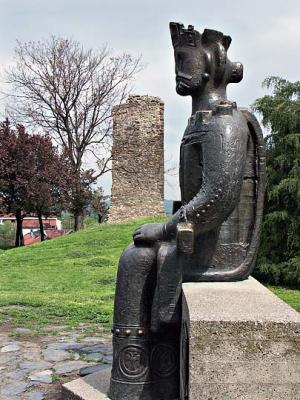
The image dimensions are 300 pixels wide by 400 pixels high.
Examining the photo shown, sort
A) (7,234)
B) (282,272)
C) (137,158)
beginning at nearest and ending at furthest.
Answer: (282,272)
(137,158)
(7,234)

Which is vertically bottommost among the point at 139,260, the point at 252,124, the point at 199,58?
the point at 139,260

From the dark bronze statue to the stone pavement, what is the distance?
4.14 feet

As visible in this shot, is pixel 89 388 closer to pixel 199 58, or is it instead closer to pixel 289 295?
pixel 199 58

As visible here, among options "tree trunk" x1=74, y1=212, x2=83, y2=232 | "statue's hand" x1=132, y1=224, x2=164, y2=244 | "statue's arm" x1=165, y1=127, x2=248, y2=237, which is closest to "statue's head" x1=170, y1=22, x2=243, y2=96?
"statue's arm" x1=165, y1=127, x2=248, y2=237

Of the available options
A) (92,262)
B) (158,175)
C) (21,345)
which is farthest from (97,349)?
(158,175)

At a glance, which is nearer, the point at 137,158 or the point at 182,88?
the point at 182,88

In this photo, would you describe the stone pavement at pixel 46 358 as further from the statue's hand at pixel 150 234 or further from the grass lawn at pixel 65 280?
the statue's hand at pixel 150 234

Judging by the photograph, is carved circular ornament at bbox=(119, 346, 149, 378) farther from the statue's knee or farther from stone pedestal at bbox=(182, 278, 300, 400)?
stone pedestal at bbox=(182, 278, 300, 400)

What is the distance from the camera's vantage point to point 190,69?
2.86 m

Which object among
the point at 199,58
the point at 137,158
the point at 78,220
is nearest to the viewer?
the point at 199,58

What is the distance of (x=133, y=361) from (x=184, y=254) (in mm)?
624

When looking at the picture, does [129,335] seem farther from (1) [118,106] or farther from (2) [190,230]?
(1) [118,106]

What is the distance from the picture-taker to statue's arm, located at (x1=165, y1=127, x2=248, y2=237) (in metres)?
2.57

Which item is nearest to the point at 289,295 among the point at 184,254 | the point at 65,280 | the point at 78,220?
the point at 65,280
